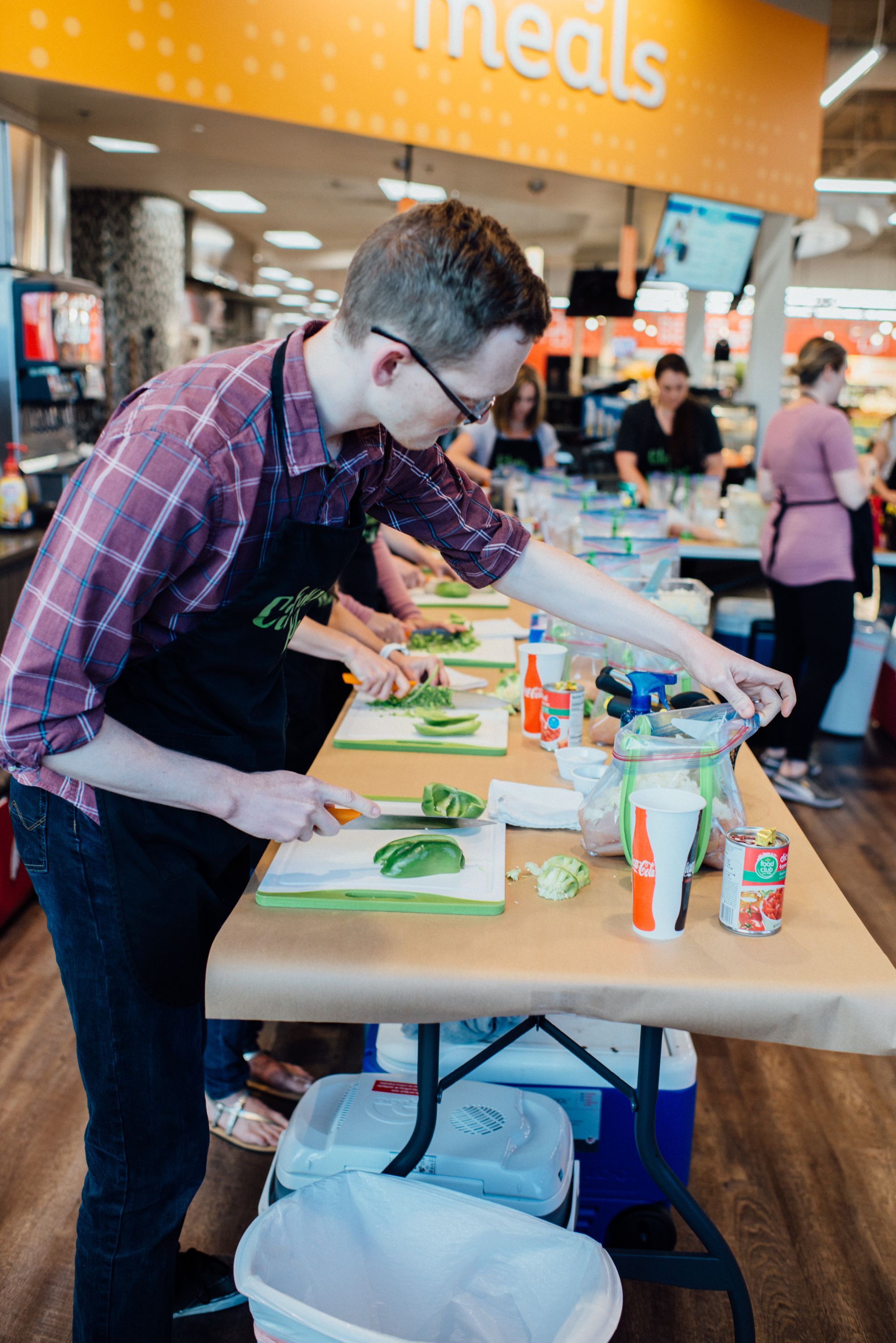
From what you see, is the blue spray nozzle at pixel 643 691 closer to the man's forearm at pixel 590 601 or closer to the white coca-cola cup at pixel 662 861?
the man's forearm at pixel 590 601

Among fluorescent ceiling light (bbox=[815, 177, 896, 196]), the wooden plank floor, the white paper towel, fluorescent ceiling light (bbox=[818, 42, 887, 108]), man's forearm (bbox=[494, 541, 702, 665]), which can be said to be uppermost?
fluorescent ceiling light (bbox=[815, 177, 896, 196])

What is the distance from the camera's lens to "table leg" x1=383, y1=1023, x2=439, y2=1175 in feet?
4.64

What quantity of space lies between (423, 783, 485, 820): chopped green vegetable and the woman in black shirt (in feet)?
14.0

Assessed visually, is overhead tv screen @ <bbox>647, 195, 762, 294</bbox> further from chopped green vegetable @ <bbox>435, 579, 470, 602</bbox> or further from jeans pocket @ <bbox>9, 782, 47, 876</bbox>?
jeans pocket @ <bbox>9, 782, 47, 876</bbox>

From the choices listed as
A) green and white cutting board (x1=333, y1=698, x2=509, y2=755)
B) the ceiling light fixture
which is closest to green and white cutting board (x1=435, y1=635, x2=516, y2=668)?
green and white cutting board (x1=333, y1=698, x2=509, y2=755)

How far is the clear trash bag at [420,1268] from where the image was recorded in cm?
125

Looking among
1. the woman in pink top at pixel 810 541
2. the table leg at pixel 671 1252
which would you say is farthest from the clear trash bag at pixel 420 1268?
the woman in pink top at pixel 810 541

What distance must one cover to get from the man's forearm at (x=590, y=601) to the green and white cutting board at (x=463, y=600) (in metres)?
1.76

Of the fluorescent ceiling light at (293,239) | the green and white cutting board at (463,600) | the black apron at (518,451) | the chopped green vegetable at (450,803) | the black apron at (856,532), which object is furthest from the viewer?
the fluorescent ceiling light at (293,239)

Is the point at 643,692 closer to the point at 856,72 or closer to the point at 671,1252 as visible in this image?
the point at 671,1252

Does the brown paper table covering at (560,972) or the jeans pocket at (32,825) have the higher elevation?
the jeans pocket at (32,825)

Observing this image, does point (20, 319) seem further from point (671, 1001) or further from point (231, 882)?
point (671, 1001)

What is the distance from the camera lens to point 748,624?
5.41 meters

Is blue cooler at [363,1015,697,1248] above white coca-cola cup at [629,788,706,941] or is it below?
below
